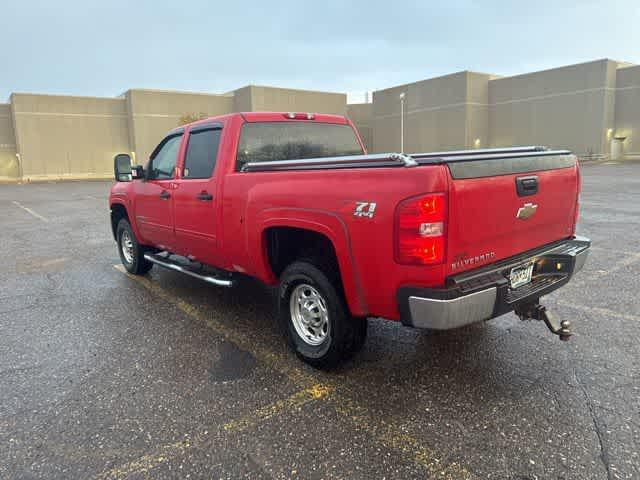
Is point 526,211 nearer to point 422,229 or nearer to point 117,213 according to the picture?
point 422,229

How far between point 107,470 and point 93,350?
1.79 metres

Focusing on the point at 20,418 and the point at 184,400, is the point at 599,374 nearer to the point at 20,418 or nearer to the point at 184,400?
the point at 184,400

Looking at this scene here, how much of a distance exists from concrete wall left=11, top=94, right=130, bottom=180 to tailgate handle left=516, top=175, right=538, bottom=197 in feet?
174

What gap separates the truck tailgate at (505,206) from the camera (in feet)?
9.29

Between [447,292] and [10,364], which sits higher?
[447,292]

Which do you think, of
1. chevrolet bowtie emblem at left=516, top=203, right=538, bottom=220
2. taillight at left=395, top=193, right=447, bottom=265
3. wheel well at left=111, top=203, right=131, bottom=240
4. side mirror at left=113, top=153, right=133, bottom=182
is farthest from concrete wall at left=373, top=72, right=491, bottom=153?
taillight at left=395, top=193, right=447, bottom=265

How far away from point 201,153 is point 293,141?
95cm

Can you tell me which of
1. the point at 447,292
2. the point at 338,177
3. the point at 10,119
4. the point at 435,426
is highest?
the point at 10,119

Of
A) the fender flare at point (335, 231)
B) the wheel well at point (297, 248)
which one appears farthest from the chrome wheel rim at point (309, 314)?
the fender flare at point (335, 231)

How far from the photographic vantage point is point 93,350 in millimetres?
4109

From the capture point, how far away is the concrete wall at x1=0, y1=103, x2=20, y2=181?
1897 inches

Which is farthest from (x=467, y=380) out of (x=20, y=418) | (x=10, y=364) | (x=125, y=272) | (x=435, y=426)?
(x=125, y=272)

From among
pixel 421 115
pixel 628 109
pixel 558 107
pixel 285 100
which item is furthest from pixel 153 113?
pixel 628 109

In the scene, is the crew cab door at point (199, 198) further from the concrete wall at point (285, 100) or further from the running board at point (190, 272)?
the concrete wall at point (285, 100)
